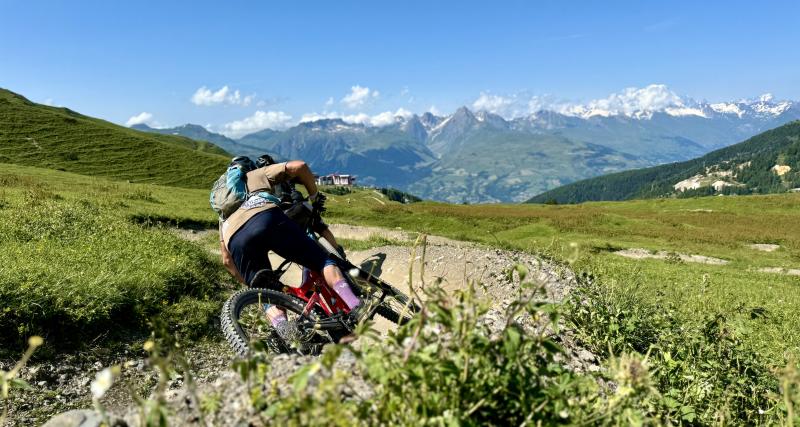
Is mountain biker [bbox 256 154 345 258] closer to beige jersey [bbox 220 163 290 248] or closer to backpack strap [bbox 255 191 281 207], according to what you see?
beige jersey [bbox 220 163 290 248]

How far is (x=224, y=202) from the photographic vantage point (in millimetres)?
6871

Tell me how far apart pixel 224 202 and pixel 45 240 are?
6909mm

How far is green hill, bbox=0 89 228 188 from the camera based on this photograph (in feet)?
196

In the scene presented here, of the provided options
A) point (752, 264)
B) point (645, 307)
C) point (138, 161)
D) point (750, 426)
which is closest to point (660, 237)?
point (752, 264)

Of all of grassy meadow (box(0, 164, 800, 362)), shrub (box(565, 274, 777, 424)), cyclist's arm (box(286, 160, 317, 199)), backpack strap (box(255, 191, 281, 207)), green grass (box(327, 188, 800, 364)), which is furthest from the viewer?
green grass (box(327, 188, 800, 364))

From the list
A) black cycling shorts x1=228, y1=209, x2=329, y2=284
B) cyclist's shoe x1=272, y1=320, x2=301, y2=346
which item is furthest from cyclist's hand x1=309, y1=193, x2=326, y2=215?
cyclist's shoe x1=272, y1=320, x2=301, y2=346

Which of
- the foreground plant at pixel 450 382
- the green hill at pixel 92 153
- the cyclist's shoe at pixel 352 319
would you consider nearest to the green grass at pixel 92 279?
the cyclist's shoe at pixel 352 319

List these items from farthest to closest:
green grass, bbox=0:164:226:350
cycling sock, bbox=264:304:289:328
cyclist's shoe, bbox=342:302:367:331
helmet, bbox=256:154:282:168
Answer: helmet, bbox=256:154:282:168, green grass, bbox=0:164:226:350, cyclist's shoe, bbox=342:302:367:331, cycling sock, bbox=264:304:289:328

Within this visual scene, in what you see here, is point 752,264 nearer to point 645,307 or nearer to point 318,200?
point 645,307

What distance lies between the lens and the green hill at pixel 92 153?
59719 mm

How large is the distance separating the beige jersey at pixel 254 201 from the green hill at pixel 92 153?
60.4 metres

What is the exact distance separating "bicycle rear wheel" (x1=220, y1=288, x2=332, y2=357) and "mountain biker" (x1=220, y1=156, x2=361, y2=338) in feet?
0.58

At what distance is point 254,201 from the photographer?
6.50m

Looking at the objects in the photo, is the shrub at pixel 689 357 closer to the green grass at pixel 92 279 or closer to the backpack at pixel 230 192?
the backpack at pixel 230 192
